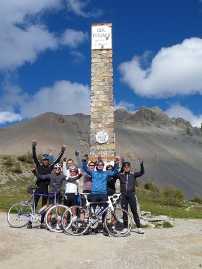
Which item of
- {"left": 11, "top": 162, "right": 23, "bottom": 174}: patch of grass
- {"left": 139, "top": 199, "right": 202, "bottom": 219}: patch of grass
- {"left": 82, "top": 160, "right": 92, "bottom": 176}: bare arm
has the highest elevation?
{"left": 11, "top": 162, "right": 23, "bottom": 174}: patch of grass

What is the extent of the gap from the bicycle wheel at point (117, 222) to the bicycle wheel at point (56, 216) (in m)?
1.14

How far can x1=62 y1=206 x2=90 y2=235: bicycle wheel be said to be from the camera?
43.7ft

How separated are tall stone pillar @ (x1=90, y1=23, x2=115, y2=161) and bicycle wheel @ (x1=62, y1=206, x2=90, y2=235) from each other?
295 inches

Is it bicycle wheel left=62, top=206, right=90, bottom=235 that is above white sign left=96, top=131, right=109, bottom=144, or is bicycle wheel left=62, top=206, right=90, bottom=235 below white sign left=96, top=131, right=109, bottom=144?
below

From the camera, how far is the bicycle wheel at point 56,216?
44.4 feet

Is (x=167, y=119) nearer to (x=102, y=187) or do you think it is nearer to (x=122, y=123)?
(x=122, y=123)

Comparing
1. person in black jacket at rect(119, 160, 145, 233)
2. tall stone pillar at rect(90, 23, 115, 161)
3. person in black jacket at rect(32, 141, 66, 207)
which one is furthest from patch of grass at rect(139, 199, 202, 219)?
person in black jacket at rect(32, 141, 66, 207)

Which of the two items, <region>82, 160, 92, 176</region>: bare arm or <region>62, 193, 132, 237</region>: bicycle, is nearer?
<region>62, 193, 132, 237</region>: bicycle

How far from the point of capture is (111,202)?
13.7 meters

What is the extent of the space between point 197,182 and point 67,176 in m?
85.9

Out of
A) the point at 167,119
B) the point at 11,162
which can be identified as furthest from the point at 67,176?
the point at 167,119

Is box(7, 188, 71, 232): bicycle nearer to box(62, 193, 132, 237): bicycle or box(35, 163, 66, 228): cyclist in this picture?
box(35, 163, 66, 228): cyclist

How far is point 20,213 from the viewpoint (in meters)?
14.1

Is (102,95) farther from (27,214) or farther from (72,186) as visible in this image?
(27,214)
